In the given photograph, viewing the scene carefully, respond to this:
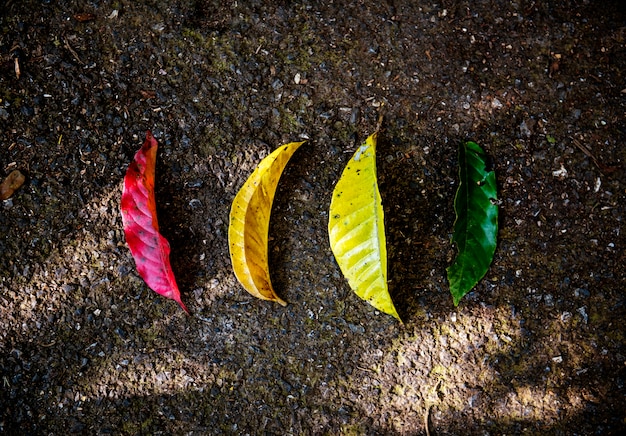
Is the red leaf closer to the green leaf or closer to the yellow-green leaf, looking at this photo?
the yellow-green leaf

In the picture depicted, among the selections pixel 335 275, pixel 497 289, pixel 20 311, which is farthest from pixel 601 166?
pixel 20 311

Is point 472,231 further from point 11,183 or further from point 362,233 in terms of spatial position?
point 11,183

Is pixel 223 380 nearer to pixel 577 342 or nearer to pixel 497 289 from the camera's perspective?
pixel 497 289

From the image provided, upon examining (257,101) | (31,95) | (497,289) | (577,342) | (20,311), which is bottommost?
(577,342)

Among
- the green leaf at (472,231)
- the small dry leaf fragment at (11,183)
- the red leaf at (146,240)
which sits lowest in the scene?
the green leaf at (472,231)

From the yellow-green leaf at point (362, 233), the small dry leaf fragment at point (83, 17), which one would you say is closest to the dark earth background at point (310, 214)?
the small dry leaf fragment at point (83, 17)

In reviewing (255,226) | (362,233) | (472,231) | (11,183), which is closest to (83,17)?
(11,183)

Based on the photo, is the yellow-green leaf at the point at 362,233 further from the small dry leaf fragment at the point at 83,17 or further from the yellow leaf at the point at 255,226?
the small dry leaf fragment at the point at 83,17

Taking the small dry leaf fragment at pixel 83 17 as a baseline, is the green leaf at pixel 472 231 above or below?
below
